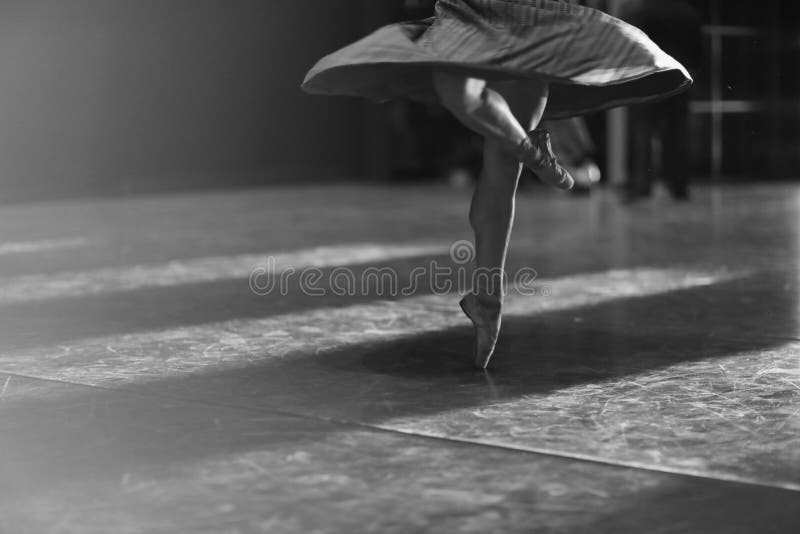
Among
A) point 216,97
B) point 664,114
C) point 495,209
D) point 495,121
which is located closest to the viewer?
Answer: point 495,121

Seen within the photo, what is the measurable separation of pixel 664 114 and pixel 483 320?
17.6 feet

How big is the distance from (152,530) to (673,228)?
4.50m

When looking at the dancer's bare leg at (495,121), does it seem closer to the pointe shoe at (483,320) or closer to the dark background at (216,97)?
the pointe shoe at (483,320)

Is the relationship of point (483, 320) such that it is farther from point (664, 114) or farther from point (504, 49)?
point (664, 114)

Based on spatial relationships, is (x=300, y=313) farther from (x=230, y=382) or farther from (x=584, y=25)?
(x=584, y=25)

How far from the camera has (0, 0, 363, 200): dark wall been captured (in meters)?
8.29

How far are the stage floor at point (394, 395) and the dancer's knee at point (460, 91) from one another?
21.0 inches

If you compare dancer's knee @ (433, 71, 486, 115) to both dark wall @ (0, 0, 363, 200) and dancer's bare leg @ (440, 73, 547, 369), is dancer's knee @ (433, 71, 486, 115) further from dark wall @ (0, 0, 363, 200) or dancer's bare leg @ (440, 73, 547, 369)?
dark wall @ (0, 0, 363, 200)

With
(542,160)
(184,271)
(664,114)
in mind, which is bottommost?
(184,271)

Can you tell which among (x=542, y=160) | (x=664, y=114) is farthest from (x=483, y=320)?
(x=664, y=114)

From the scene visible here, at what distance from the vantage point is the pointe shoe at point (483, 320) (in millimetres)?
2357

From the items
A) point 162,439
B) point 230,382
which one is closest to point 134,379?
point 230,382

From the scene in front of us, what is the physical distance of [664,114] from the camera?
7.42 m

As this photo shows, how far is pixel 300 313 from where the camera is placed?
10.5 feet
